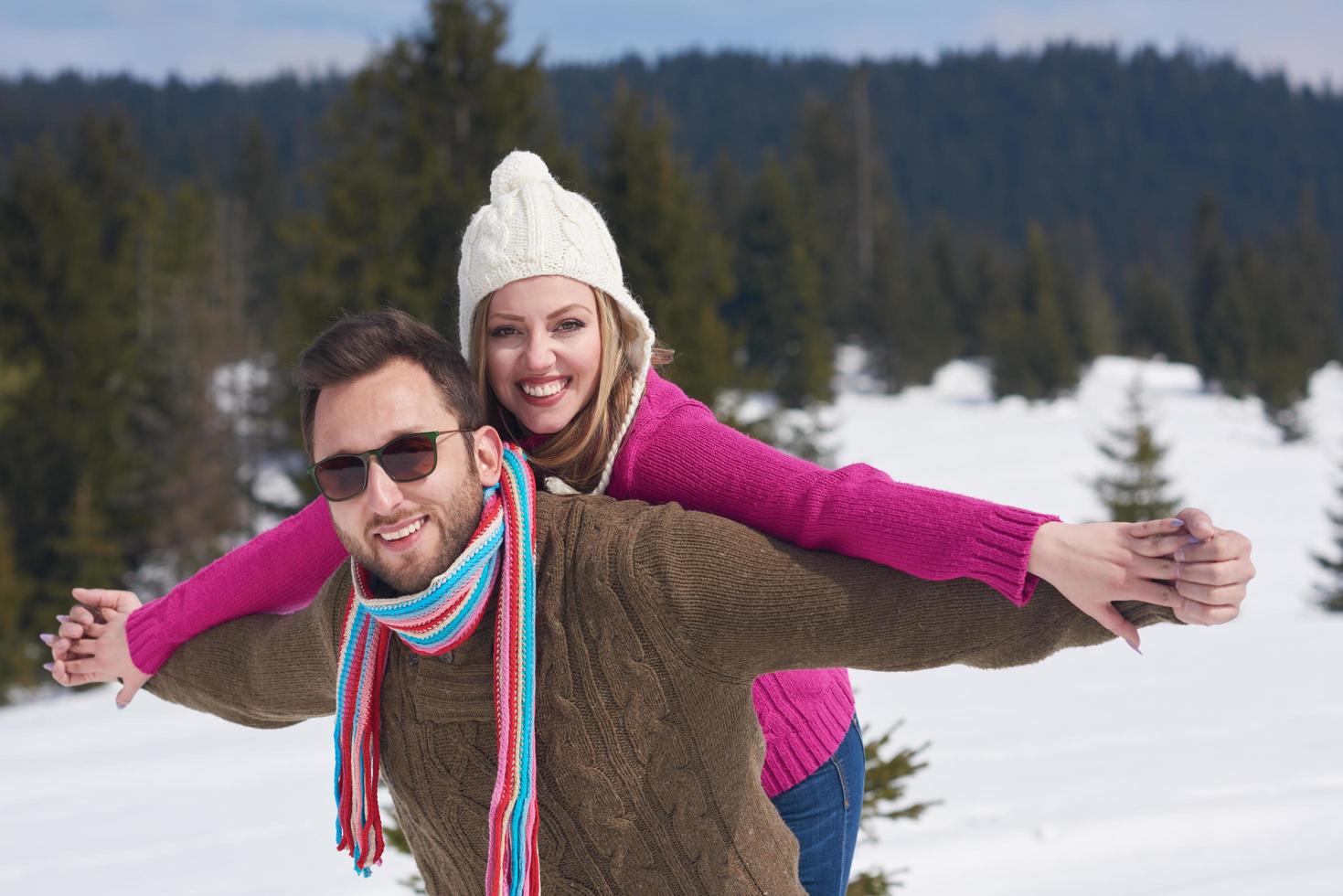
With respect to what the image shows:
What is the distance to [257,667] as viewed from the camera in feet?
8.80

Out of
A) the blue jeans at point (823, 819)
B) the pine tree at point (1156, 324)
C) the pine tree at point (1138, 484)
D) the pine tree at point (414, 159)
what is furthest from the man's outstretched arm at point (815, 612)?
the pine tree at point (1156, 324)

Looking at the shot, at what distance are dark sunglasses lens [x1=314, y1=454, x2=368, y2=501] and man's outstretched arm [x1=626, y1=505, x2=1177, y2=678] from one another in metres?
0.46

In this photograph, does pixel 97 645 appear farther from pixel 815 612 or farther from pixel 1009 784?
pixel 1009 784

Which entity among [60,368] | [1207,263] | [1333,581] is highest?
[1207,263]

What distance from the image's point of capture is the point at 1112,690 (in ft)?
30.2

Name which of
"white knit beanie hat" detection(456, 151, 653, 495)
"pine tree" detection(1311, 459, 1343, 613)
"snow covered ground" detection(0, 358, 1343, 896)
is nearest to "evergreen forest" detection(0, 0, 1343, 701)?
"white knit beanie hat" detection(456, 151, 653, 495)

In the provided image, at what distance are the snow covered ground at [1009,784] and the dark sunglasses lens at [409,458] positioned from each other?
154 inches

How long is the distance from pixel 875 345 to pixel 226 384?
17895 millimetres

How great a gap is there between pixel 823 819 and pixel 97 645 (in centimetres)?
162

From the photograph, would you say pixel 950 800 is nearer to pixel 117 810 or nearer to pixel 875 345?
pixel 117 810

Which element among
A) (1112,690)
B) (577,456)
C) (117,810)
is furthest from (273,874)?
(1112,690)

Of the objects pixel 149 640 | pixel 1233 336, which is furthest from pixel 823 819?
pixel 1233 336

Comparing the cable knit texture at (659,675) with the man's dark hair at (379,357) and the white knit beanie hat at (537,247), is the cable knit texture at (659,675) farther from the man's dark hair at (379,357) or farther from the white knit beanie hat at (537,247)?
the white knit beanie hat at (537,247)

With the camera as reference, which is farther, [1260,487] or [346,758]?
[1260,487]
